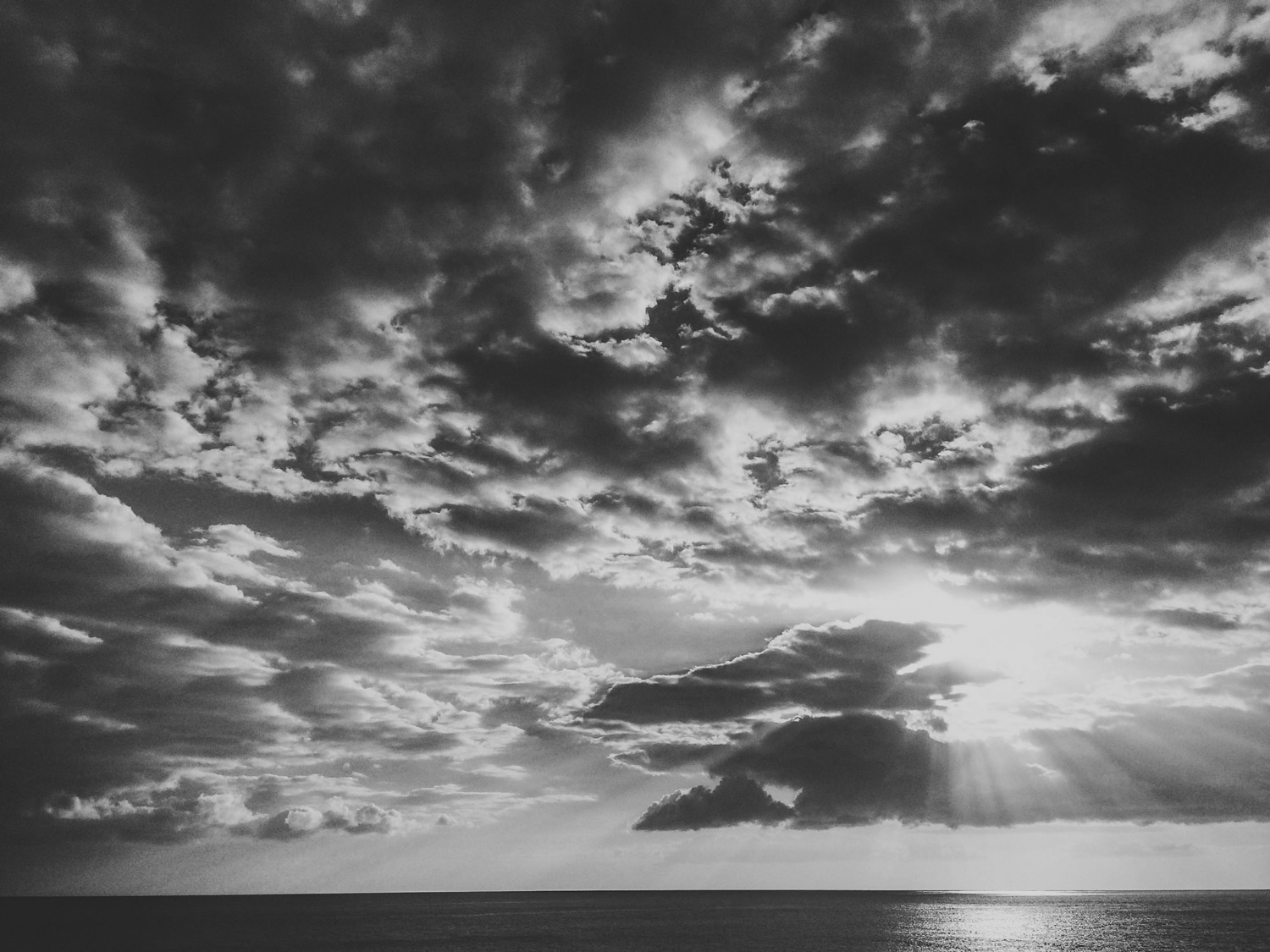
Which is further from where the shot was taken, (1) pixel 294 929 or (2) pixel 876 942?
(1) pixel 294 929

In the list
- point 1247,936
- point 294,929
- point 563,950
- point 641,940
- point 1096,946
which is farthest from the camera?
point 294,929

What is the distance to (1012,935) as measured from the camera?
178 metres

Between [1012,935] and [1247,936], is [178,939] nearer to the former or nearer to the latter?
[1012,935]

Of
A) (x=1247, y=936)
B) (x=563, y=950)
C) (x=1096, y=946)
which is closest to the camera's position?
(x=563, y=950)

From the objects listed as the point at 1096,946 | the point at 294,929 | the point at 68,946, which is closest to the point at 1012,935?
the point at 1096,946

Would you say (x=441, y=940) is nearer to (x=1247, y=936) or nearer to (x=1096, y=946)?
(x=1096, y=946)

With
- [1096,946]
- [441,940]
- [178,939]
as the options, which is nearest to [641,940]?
[441,940]

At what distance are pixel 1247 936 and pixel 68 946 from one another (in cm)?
26020

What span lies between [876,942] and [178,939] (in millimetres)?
150212

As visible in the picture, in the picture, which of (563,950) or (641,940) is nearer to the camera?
(563,950)

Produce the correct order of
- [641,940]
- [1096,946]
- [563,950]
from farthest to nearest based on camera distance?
1. [641,940]
2. [1096,946]
3. [563,950]

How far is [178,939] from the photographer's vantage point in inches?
6535

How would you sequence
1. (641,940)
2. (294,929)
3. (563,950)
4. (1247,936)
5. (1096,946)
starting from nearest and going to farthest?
(563,950), (1096,946), (641,940), (1247,936), (294,929)

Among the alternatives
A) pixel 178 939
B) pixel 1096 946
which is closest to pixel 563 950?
pixel 178 939
